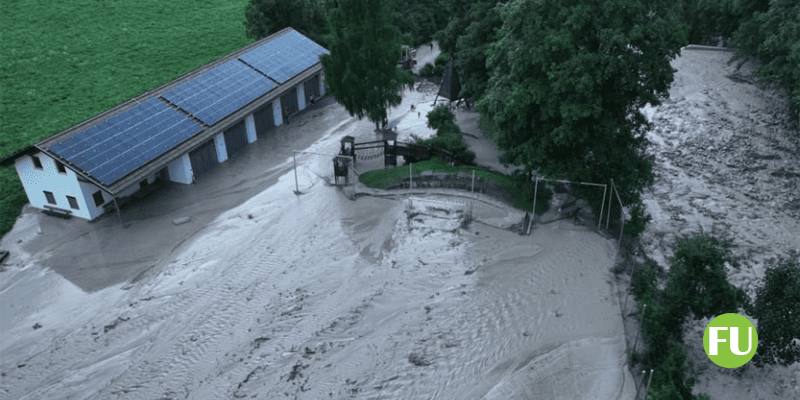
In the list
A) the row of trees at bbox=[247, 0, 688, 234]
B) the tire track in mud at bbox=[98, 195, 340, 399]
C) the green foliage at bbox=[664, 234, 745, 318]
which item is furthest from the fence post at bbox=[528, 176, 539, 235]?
the tire track in mud at bbox=[98, 195, 340, 399]

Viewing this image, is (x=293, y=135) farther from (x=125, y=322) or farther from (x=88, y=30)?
(x=88, y=30)

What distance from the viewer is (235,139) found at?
38094 millimetres

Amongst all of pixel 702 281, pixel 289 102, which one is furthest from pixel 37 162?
pixel 702 281

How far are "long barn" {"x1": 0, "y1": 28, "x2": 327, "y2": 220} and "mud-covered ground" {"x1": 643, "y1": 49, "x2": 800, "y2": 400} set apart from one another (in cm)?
2563

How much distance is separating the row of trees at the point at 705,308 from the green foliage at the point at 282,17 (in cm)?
3931

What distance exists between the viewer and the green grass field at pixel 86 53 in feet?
138

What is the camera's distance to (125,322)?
77.8ft

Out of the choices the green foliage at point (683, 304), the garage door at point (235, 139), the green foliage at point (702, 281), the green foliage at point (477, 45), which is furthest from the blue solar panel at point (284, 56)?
the green foliage at point (702, 281)

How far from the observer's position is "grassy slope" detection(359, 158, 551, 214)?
2989 cm

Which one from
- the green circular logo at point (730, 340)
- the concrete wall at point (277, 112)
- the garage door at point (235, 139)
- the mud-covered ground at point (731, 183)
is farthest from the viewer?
the concrete wall at point (277, 112)

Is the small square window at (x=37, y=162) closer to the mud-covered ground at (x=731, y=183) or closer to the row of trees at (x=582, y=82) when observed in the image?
the row of trees at (x=582, y=82)

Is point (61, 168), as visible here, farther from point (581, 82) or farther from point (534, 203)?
point (581, 82)

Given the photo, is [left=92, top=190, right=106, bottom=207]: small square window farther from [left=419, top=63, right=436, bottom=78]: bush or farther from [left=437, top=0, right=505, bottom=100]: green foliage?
[left=419, top=63, right=436, bottom=78]: bush

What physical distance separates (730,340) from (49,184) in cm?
3228
